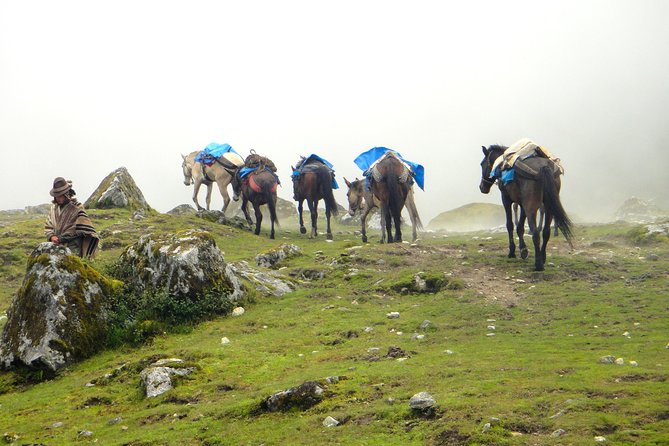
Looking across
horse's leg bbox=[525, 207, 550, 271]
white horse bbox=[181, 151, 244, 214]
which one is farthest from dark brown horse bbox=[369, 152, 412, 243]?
white horse bbox=[181, 151, 244, 214]

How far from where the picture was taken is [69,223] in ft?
50.5

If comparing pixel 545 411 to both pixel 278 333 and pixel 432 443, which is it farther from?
pixel 278 333

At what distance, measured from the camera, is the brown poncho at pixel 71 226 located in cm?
1536

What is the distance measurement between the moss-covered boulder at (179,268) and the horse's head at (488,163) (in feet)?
32.6

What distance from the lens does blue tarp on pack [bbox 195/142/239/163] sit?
3177 cm

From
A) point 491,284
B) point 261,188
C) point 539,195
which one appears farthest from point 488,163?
point 261,188

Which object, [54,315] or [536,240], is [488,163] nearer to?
[536,240]

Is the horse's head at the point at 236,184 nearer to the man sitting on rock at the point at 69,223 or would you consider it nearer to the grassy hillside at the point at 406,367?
the grassy hillside at the point at 406,367

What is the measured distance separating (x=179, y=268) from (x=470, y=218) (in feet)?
119

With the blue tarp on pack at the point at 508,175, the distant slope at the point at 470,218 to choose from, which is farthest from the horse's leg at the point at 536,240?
the distant slope at the point at 470,218

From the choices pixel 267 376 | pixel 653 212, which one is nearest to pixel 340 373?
pixel 267 376

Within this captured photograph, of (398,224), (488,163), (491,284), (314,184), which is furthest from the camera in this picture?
(314,184)

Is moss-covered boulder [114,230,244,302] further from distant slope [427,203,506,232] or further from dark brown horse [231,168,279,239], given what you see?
distant slope [427,203,506,232]

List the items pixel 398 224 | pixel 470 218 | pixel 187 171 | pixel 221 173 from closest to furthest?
pixel 398 224 → pixel 221 173 → pixel 187 171 → pixel 470 218
